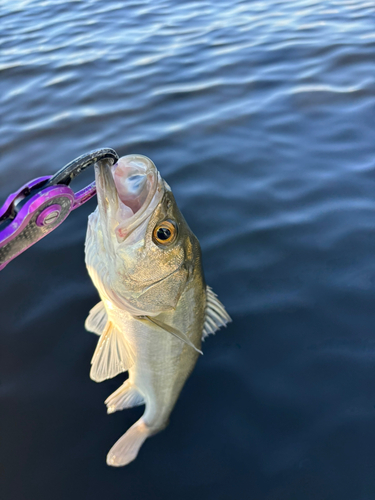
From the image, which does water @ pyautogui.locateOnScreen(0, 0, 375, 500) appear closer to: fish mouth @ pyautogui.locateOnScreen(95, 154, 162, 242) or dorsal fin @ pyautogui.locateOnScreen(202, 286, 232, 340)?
dorsal fin @ pyautogui.locateOnScreen(202, 286, 232, 340)

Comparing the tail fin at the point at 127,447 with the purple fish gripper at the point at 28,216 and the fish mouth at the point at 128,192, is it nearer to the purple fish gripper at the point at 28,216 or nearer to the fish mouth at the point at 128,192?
the fish mouth at the point at 128,192

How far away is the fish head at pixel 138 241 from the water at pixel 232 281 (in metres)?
0.89

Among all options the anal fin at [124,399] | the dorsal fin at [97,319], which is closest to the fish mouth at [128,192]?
the dorsal fin at [97,319]

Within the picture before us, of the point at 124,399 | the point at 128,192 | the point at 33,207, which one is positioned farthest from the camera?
the point at 124,399

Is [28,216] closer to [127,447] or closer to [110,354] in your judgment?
[110,354]

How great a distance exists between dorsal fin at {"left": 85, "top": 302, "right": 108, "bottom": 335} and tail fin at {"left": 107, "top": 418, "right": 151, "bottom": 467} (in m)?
0.69

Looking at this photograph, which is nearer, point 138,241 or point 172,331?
point 138,241

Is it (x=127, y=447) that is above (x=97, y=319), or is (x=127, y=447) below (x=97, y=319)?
below

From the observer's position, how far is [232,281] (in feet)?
11.5

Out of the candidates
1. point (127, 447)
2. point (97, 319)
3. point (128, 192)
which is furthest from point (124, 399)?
point (128, 192)

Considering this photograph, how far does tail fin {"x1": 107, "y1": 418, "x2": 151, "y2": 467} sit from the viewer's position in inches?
98.3

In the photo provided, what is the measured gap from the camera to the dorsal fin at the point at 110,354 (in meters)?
2.70

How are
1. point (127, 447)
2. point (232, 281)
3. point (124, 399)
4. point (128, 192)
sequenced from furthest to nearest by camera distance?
point (232, 281) < point (124, 399) < point (127, 447) < point (128, 192)

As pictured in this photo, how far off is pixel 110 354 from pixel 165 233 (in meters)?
1.00
